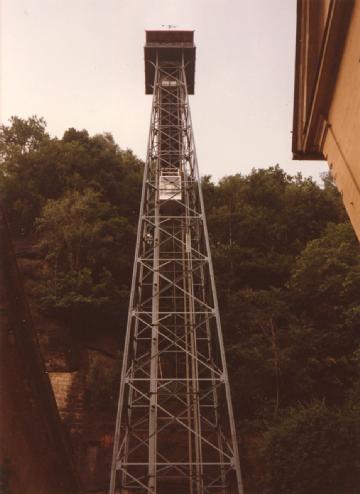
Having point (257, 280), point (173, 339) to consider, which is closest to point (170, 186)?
point (173, 339)

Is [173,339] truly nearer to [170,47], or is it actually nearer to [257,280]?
[257,280]

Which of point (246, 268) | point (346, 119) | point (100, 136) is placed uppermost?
point (100, 136)

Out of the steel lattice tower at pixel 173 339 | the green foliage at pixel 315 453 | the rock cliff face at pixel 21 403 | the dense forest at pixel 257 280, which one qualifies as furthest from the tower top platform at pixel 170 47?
the rock cliff face at pixel 21 403

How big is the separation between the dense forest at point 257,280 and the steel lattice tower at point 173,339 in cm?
99


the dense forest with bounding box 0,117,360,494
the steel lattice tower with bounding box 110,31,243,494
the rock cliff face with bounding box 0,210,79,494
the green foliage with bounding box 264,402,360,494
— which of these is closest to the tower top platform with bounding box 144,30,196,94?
the steel lattice tower with bounding box 110,31,243,494

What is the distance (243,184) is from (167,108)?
713 centimetres

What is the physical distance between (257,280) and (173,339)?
5005 mm

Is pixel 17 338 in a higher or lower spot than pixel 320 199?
lower

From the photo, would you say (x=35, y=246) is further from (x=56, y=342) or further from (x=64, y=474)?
(x=64, y=474)

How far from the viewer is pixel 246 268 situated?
1883 centimetres

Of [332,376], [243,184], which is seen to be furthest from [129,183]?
[332,376]

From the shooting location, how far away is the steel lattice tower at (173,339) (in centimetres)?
1042

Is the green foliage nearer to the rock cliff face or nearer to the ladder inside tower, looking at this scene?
the rock cliff face

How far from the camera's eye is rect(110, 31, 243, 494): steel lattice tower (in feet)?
34.2
